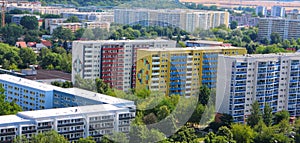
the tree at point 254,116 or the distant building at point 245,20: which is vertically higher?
the distant building at point 245,20

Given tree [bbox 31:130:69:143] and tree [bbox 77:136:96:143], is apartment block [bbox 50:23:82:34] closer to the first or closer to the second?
tree [bbox 77:136:96:143]

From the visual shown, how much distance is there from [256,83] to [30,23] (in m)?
7.95

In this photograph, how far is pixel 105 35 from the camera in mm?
3576

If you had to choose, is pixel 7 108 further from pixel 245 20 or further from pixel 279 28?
pixel 245 20

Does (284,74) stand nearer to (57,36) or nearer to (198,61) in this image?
(198,61)

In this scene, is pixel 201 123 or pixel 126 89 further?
pixel 201 123

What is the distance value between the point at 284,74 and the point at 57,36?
6.36 m

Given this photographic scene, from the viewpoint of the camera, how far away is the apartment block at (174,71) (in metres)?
3.39

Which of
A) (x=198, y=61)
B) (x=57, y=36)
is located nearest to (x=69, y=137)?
(x=198, y=61)

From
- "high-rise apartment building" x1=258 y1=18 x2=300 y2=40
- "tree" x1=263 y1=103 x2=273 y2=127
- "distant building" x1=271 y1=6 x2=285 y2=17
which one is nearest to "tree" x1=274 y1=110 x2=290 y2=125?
"tree" x1=263 y1=103 x2=273 y2=127

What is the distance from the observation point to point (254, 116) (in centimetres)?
561

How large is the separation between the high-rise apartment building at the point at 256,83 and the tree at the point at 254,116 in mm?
302

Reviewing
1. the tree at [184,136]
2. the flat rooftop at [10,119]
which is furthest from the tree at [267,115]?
the flat rooftop at [10,119]

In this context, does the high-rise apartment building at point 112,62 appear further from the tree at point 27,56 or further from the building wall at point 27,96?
the tree at point 27,56
